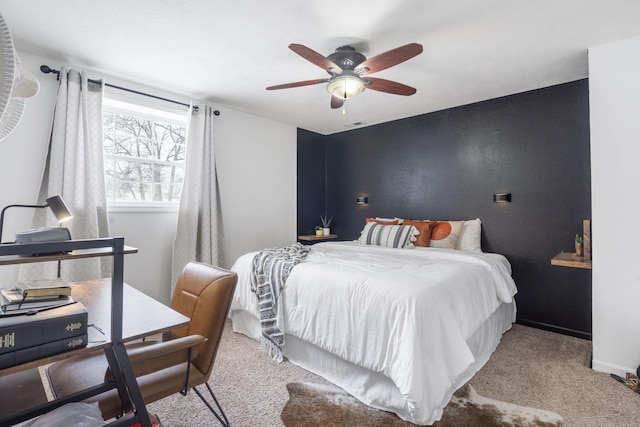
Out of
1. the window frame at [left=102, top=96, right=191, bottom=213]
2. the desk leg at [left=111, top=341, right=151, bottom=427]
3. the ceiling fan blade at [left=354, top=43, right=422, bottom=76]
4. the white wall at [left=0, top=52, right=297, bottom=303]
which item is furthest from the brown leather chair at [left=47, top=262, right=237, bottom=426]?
the window frame at [left=102, top=96, right=191, bottom=213]

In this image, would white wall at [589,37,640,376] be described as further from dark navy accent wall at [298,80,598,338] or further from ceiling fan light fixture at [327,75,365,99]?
ceiling fan light fixture at [327,75,365,99]

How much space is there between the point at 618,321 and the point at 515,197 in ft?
4.81

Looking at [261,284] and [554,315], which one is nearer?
[261,284]

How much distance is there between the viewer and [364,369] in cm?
202

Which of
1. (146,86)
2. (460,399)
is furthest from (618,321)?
(146,86)

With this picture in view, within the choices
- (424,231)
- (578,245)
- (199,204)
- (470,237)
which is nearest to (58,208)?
(199,204)

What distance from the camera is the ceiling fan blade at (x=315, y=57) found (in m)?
1.92

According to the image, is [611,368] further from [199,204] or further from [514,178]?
[199,204]

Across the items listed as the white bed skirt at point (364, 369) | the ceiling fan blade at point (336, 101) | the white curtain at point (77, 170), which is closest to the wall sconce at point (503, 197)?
the white bed skirt at point (364, 369)

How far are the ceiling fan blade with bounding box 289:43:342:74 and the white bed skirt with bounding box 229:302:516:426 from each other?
6.55ft

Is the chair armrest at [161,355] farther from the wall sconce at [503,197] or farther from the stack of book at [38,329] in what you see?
the wall sconce at [503,197]

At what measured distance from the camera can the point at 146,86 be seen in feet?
10.7

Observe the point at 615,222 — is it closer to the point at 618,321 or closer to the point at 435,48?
the point at 618,321

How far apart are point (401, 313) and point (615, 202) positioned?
Result: 187 centimetres
